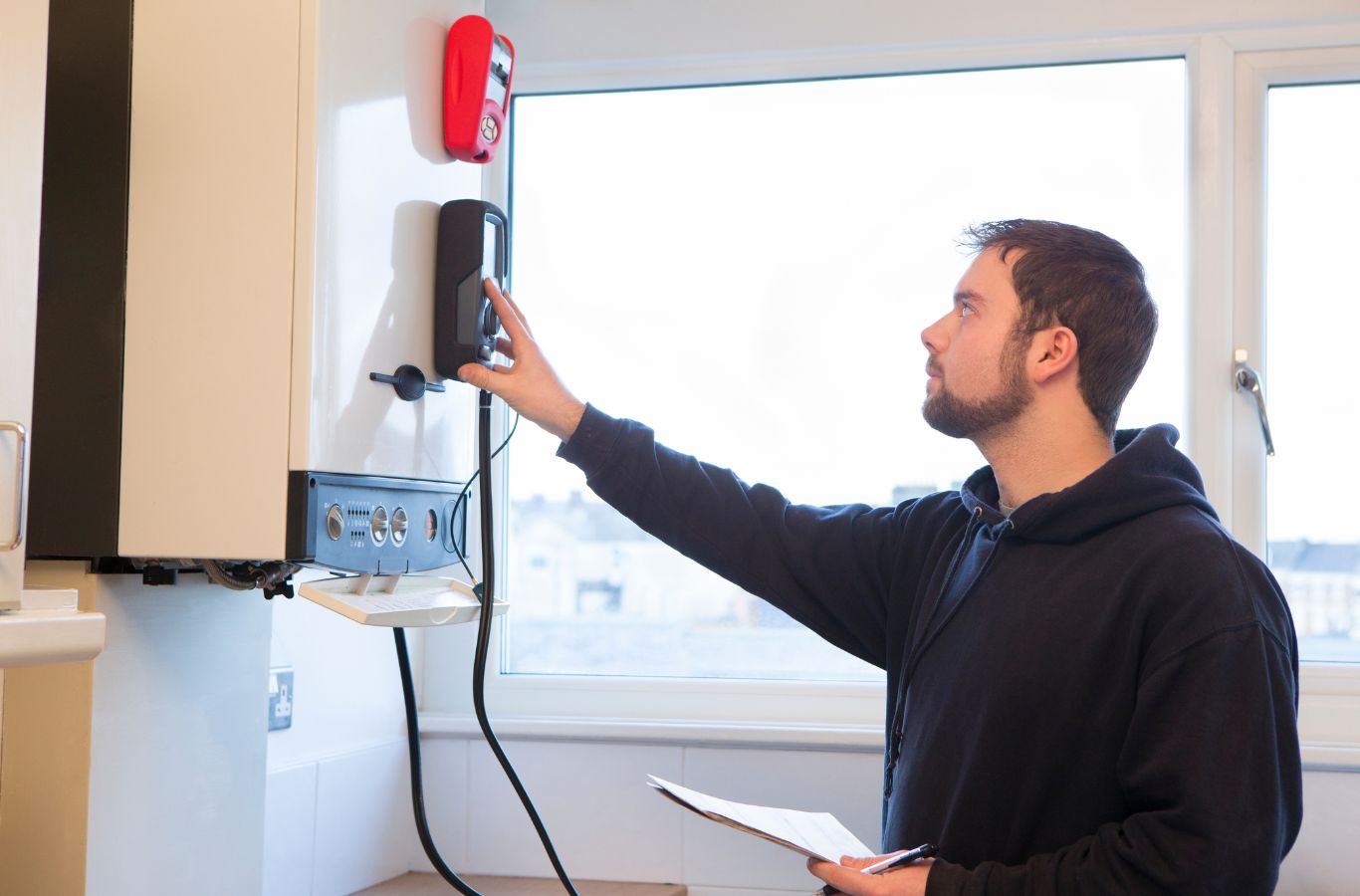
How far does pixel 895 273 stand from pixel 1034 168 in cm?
30

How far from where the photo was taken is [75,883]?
112 centimetres

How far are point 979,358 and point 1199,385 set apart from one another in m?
0.80

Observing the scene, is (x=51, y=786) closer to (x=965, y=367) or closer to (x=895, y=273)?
(x=965, y=367)

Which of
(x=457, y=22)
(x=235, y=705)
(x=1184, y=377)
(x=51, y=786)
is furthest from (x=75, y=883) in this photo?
(x=1184, y=377)

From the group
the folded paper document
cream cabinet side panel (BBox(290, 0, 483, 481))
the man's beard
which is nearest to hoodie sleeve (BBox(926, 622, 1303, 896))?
the folded paper document

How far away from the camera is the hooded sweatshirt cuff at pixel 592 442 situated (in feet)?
4.74

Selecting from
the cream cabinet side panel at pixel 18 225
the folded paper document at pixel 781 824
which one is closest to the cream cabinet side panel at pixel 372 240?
the cream cabinet side panel at pixel 18 225

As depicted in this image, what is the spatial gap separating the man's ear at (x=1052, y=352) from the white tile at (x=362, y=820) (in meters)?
1.20

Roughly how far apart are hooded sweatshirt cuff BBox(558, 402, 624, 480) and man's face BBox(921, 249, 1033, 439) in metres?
0.38

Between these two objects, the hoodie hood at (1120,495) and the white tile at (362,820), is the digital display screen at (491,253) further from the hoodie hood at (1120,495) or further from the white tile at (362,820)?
the white tile at (362,820)

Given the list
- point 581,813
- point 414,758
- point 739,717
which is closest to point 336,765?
point 581,813

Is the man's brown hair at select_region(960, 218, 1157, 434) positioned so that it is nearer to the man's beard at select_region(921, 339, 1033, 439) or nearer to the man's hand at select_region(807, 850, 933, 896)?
the man's beard at select_region(921, 339, 1033, 439)

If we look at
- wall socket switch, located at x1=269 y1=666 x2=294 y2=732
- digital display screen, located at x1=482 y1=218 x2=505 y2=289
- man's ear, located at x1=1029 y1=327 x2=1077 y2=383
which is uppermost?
digital display screen, located at x1=482 y1=218 x2=505 y2=289

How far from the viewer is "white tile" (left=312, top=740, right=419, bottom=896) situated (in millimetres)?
1814
